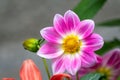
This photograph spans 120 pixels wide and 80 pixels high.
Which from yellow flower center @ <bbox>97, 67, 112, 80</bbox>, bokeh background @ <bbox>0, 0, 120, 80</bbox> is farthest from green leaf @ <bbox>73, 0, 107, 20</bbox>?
bokeh background @ <bbox>0, 0, 120, 80</bbox>

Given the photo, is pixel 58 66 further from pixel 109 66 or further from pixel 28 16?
pixel 28 16

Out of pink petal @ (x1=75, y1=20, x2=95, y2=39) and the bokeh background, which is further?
the bokeh background

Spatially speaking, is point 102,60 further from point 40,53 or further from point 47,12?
point 47,12

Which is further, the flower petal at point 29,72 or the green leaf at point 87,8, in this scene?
the green leaf at point 87,8

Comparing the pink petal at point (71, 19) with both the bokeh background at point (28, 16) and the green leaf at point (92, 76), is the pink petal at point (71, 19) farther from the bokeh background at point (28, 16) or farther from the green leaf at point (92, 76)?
the bokeh background at point (28, 16)

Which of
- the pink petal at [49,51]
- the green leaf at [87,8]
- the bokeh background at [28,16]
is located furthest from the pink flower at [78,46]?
the bokeh background at [28,16]

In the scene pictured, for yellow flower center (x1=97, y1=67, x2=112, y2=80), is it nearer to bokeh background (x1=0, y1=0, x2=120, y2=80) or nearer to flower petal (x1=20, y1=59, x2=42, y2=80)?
flower petal (x1=20, y1=59, x2=42, y2=80)

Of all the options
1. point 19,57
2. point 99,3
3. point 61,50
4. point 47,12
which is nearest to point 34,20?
point 47,12
